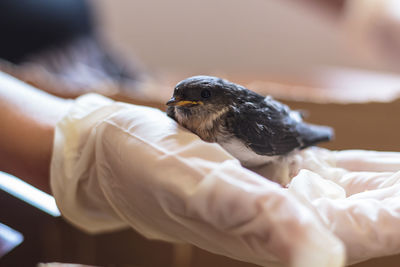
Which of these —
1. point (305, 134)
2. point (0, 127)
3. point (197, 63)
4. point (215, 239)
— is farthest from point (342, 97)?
point (197, 63)

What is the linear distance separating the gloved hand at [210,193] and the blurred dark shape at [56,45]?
40.0 inches

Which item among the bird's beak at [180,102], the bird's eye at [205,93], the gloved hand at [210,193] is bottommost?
the gloved hand at [210,193]

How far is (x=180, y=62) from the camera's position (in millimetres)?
2699

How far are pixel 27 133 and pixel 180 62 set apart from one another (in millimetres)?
1724

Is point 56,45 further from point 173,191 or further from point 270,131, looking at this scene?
point 173,191

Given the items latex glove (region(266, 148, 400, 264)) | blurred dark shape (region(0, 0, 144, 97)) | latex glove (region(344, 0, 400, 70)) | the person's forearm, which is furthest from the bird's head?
latex glove (region(344, 0, 400, 70))

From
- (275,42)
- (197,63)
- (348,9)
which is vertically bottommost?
(197,63)

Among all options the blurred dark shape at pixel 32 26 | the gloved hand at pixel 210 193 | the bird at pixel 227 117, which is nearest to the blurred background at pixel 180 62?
the blurred dark shape at pixel 32 26

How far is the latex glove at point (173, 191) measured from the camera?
1.97 feet

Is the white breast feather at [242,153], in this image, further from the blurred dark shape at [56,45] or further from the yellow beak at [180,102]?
the blurred dark shape at [56,45]

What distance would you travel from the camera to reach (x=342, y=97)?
1.45 metres

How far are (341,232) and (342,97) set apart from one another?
86 cm

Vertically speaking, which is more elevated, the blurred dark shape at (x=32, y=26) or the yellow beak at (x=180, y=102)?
the yellow beak at (x=180, y=102)

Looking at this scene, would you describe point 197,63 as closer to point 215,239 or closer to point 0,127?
point 0,127
